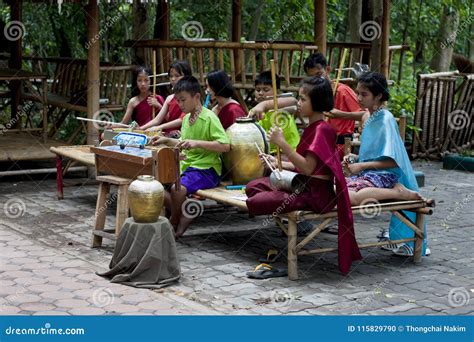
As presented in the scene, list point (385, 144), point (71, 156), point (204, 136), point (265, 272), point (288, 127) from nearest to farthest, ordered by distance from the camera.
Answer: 1. point (265, 272)
2. point (385, 144)
3. point (204, 136)
4. point (288, 127)
5. point (71, 156)

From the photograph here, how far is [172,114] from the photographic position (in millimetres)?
8781

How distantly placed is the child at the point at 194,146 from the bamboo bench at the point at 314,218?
18 centimetres

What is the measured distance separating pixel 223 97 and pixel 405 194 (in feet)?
6.42

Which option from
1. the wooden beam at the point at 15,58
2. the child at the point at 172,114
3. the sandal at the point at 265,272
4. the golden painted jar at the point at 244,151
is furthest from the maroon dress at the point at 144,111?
the wooden beam at the point at 15,58

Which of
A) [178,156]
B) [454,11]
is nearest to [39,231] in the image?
[178,156]

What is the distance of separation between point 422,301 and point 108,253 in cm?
256

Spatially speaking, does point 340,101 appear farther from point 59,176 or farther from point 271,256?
point 59,176

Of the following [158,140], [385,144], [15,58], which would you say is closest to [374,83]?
[385,144]

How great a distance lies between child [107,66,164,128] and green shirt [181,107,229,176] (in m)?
1.64

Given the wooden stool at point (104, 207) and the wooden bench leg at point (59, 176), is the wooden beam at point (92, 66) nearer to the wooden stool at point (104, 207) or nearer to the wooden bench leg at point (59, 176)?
the wooden bench leg at point (59, 176)

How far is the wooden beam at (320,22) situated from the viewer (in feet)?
34.2

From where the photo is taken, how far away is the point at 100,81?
10836 mm

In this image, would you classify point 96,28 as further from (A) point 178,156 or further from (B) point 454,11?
(B) point 454,11

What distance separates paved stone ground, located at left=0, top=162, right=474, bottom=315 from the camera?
18.5ft
